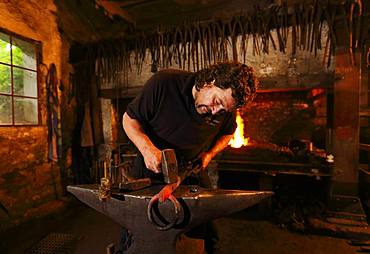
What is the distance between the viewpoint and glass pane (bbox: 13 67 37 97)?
3721 mm

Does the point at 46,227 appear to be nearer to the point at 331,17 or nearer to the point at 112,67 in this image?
the point at 112,67

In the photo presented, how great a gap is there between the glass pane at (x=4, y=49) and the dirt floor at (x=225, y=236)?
8.84 feet

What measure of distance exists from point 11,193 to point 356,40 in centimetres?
577

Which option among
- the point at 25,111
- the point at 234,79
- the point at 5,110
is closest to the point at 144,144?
the point at 234,79

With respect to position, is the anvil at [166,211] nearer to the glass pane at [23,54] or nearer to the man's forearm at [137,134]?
the man's forearm at [137,134]

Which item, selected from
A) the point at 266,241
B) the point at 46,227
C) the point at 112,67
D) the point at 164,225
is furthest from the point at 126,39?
→ the point at 266,241

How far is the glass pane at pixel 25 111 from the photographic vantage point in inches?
146

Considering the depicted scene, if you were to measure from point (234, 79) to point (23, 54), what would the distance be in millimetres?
4134

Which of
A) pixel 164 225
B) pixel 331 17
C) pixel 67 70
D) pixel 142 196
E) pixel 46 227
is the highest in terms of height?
pixel 331 17

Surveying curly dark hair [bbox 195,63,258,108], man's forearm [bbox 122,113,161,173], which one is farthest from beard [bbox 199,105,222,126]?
man's forearm [bbox 122,113,161,173]

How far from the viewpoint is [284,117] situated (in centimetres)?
514

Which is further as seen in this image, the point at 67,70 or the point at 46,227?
the point at 67,70

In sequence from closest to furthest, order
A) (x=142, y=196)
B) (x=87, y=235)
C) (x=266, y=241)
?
(x=142, y=196) → (x=266, y=241) → (x=87, y=235)

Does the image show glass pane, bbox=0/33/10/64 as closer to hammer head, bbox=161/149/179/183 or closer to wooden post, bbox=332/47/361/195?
hammer head, bbox=161/149/179/183
